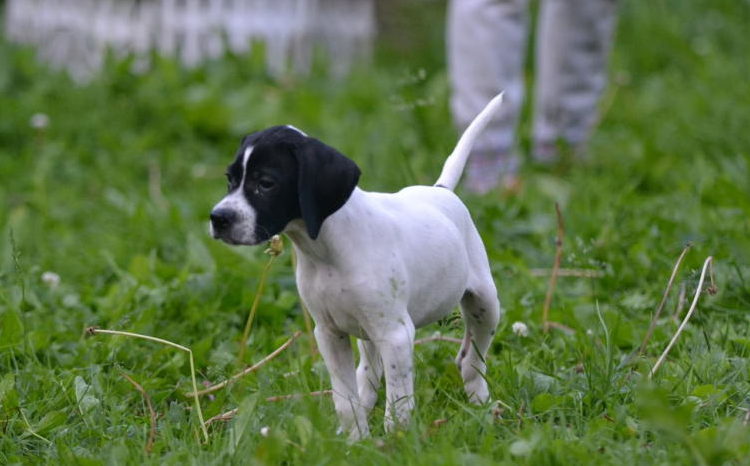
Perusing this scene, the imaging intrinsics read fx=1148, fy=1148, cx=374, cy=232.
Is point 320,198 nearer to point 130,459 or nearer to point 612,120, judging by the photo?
point 130,459

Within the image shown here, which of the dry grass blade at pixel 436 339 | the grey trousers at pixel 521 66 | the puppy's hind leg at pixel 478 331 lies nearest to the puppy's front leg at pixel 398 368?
the puppy's hind leg at pixel 478 331

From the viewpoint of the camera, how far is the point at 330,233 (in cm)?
257

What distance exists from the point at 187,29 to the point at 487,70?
307cm

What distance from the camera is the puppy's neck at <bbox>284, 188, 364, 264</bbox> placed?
8.43ft

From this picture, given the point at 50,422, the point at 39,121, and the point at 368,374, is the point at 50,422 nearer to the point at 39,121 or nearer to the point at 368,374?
the point at 368,374

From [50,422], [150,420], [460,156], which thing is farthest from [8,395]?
[460,156]

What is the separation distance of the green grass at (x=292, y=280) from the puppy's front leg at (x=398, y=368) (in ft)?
0.23

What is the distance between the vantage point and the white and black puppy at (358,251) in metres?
2.50

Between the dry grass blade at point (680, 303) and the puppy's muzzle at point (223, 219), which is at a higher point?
the puppy's muzzle at point (223, 219)

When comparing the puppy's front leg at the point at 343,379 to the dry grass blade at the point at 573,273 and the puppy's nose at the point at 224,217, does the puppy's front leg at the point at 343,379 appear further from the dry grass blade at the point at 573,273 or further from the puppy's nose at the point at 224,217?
the dry grass blade at the point at 573,273

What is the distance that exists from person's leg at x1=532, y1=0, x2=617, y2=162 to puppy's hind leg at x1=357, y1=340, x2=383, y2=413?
10.3 ft

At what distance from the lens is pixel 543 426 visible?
270cm

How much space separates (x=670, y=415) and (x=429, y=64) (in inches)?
251

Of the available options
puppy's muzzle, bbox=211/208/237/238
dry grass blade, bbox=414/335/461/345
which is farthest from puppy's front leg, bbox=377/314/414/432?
dry grass blade, bbox=414/335/461/345
